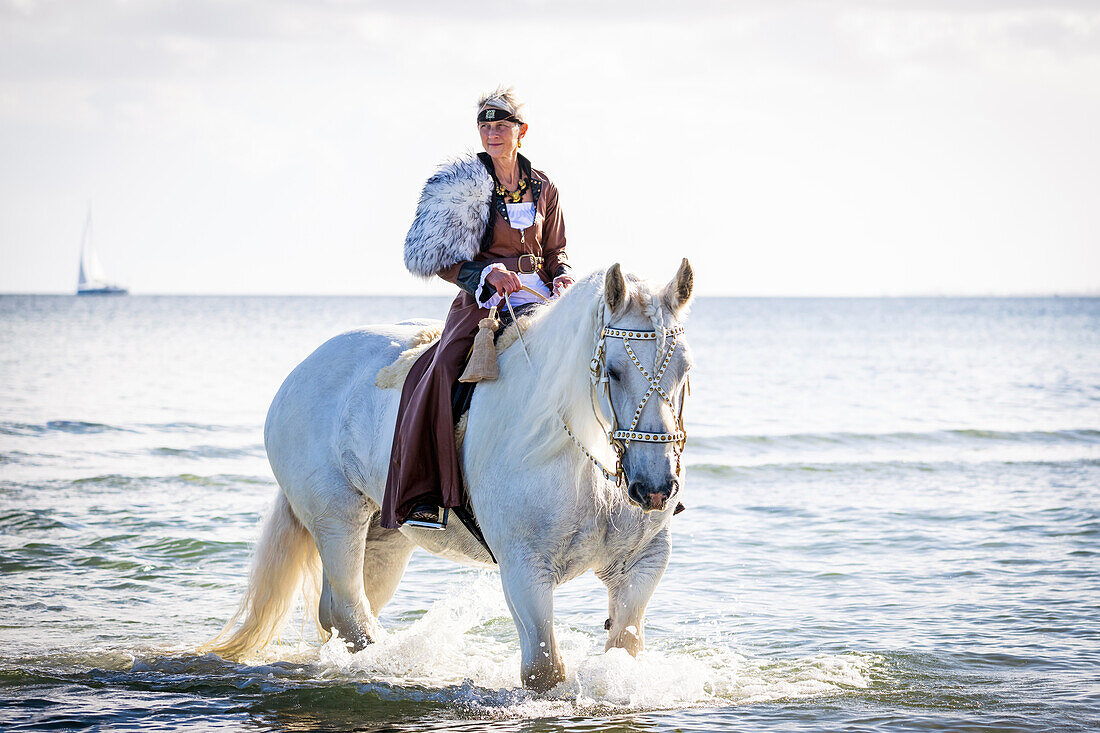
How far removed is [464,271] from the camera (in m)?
4.75

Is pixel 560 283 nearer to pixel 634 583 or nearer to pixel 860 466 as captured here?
pixel 634 583

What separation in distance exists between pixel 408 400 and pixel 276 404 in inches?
53.7

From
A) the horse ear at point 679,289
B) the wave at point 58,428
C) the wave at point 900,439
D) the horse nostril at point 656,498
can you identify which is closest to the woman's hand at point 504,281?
the horse ear at point 679,289

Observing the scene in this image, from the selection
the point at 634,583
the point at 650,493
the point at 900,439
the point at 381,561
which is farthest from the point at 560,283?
the point at 900,439

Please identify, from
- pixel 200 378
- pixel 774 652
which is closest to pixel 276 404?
pixel 774 652

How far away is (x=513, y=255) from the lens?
16.0 feet

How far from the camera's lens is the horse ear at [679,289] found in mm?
3916

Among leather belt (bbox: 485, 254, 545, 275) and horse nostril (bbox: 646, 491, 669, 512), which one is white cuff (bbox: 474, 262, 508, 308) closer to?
leather belt (bbox: 485, 254, 545, 275)

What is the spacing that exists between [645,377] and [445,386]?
1.19 meters

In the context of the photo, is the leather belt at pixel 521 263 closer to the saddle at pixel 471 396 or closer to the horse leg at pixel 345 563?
the saddle at pixel 471 396

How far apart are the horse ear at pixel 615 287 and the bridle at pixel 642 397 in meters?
0.09

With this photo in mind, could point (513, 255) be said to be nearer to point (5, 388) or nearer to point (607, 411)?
point (607, 411)

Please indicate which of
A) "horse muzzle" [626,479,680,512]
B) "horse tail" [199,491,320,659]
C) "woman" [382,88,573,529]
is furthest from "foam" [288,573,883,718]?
"horse muzzle" [626,479,680,512]

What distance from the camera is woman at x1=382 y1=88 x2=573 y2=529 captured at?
4656 millimetres
